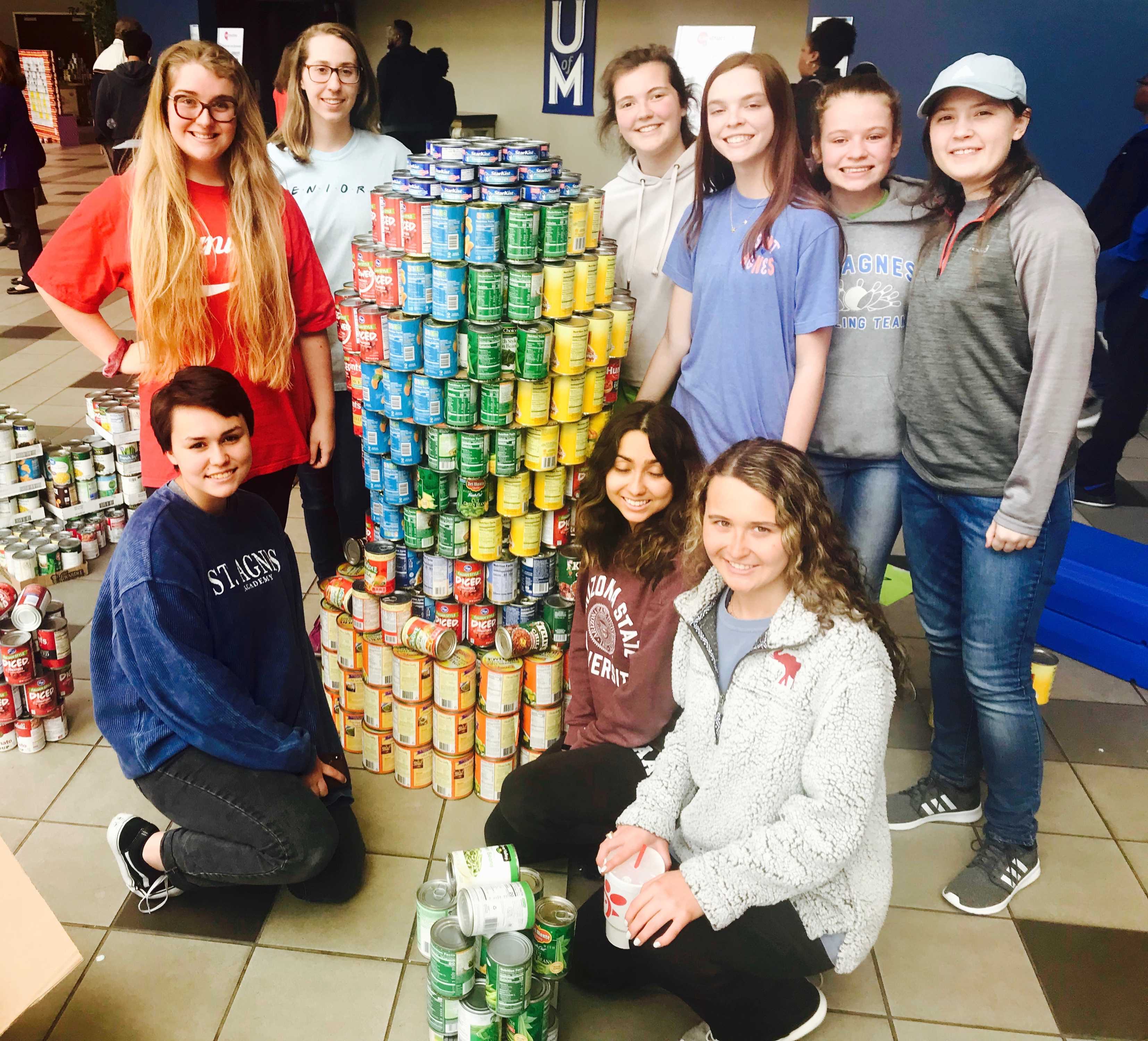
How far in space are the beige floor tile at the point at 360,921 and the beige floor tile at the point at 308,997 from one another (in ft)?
0.11

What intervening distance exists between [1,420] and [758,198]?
3.16 m

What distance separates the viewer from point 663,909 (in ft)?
5.77

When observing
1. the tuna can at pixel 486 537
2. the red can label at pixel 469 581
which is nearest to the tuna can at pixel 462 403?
the tuna can at pixel 486 537

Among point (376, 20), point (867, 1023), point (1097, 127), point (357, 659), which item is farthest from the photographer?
point (376, 20)

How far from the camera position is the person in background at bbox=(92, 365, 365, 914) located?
2.09 meters

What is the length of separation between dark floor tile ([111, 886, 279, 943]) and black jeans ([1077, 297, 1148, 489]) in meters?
4.13

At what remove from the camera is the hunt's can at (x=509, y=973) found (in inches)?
69.2

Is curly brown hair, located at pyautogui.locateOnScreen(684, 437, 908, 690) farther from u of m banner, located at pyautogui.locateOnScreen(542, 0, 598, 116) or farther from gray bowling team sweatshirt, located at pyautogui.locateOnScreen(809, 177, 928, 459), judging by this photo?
u of m banner, located at pyautogui.locateOnScreen(542, 0, 598, 116)

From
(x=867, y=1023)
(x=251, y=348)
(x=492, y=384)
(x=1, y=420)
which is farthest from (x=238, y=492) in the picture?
(x=1, y=420)

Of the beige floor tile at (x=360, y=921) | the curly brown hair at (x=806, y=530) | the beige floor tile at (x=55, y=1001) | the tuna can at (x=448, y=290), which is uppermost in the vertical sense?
the tuna can at (x=448, y=290)

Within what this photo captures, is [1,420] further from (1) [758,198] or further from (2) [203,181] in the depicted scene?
(1) [758,198]

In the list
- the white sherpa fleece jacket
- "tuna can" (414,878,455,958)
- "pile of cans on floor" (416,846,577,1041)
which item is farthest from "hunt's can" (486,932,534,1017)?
the white sherpa fleece jacket

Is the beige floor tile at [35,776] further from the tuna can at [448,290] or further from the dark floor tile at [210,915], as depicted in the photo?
the tuna can at [448,290]

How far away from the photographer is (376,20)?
10250mm
